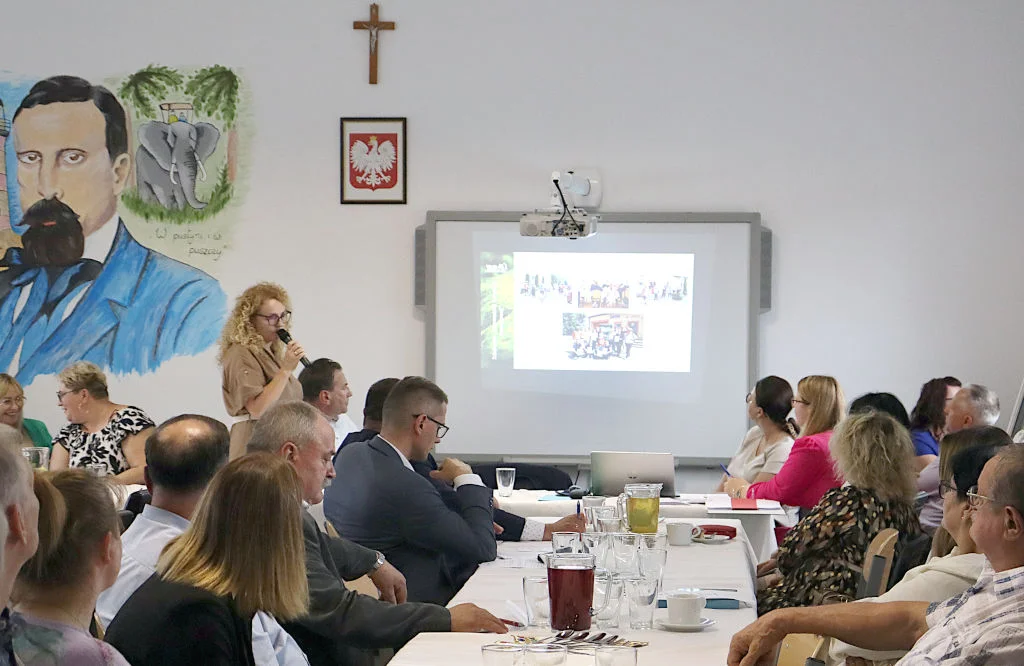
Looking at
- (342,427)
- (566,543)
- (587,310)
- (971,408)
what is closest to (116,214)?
(342,427)

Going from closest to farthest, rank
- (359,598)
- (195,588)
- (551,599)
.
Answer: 1. (195,588)
2. (551,599)
3. (359,598)

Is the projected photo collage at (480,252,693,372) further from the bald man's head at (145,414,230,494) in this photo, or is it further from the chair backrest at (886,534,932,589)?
the bald man's head at (145,414,230,494)

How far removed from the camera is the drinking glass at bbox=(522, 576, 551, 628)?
8.09 feet

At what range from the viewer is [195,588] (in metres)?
2.04

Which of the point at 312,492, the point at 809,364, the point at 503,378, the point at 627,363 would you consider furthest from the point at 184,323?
the point at 312,492

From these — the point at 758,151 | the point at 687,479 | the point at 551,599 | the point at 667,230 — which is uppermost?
the point at 758,151

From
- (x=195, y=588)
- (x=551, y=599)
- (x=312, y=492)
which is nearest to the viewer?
(x=195, y=588)

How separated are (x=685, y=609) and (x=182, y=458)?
1.14 metres

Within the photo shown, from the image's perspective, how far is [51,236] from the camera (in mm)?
7215

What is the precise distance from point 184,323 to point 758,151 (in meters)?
3.45

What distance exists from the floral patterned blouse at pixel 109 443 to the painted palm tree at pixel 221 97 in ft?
6.95

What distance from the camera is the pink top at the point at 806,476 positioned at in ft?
16.9

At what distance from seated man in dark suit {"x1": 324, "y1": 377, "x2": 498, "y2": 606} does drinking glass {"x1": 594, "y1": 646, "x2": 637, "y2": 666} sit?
189 centimetres

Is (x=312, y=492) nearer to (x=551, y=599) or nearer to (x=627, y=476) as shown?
(x=551, y=599)
